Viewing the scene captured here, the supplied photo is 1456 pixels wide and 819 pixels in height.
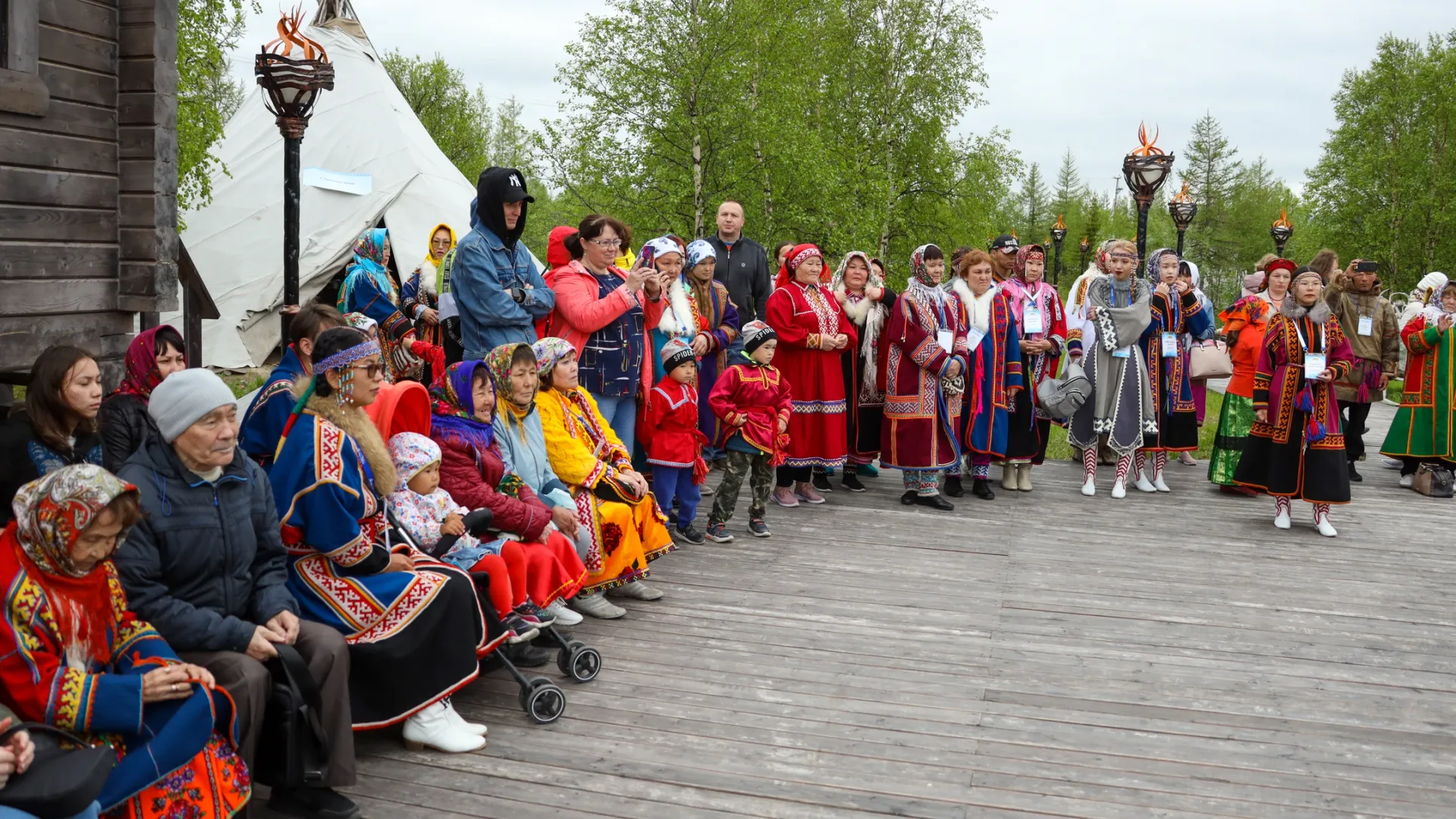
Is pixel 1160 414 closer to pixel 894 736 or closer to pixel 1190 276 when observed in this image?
pixel 1190 276

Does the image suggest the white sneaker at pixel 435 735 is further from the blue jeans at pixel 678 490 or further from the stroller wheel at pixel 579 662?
the blue jeans at pixel 678 490

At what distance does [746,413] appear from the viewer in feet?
20.9

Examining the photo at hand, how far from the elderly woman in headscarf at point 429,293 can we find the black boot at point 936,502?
3.34 metres

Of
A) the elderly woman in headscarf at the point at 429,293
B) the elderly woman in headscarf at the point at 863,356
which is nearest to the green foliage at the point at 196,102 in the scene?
the elderly woman in headscarf at the point at 429,293

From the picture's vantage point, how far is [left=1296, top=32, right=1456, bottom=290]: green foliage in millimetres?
29531

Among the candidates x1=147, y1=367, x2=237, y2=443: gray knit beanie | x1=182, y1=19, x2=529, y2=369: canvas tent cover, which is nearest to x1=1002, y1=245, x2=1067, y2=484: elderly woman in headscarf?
x1=147, y1=367, x2=237, y2=443: gray knit beanie

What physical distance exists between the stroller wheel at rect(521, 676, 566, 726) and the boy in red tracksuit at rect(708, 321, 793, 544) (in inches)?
104

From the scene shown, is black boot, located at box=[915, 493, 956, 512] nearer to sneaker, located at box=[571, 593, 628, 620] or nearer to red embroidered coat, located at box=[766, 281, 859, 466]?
red embroidered coat, located at box=[766, 281, 859, 466]

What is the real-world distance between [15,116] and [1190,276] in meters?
7.70

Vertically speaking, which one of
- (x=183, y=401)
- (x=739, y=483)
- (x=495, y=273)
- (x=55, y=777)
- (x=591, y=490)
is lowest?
(x=55, y=777)

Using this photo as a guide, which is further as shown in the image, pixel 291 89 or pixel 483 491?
pixel 291 89

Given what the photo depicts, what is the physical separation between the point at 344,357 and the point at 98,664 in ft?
3.84

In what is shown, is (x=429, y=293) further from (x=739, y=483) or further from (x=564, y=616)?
(x=564, y=616)

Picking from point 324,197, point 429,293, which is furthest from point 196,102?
point 429,293
